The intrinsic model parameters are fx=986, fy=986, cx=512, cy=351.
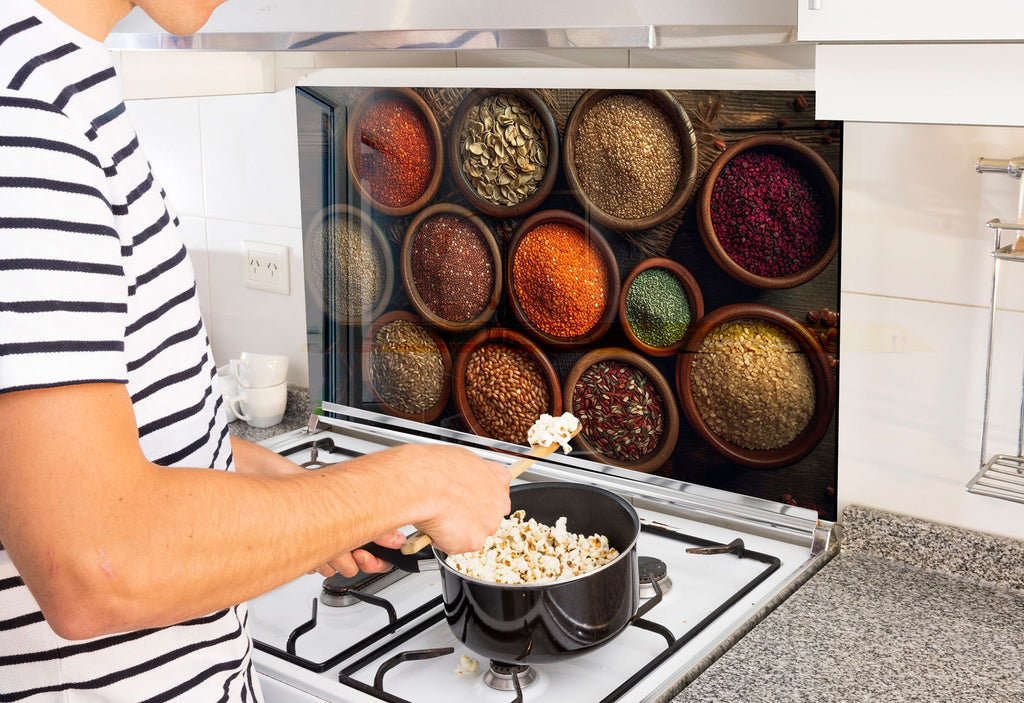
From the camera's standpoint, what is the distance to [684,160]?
1240mm

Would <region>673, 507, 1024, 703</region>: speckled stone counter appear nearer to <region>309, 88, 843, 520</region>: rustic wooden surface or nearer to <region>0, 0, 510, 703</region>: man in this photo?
<region>309, 88, 843, 520</region>: rustic wooden surface

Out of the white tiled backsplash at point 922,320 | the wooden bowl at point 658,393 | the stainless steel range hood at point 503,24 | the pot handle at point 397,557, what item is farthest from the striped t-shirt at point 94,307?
the white tiled backsplash at point 922,320

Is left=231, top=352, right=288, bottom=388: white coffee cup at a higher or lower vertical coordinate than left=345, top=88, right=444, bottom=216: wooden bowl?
lower

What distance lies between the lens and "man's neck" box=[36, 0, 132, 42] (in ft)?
1.99

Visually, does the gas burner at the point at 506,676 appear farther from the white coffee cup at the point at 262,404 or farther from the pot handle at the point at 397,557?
the white coffee cup at the point at 262,404

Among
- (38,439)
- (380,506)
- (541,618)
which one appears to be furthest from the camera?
(541,618)

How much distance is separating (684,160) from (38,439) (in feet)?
3.00

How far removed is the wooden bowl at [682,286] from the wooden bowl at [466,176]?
171 mm

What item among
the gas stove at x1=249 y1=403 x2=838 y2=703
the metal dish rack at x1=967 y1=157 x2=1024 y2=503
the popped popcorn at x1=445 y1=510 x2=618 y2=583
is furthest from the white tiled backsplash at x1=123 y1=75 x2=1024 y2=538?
the popped popcorn at x1=445 y1=510 x2=618 y2=583

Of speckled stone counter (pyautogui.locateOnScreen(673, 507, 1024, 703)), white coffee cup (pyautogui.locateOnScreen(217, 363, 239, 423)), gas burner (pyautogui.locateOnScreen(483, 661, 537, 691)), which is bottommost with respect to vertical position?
gas burner (pyautogui.locateOnScreen(483, 661, 537, 691))

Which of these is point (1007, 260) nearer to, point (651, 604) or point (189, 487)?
point (651, 604)

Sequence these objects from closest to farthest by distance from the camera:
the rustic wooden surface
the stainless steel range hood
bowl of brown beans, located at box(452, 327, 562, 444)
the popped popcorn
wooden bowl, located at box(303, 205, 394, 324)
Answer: the stainless steel range hood → the popped popcorn → the rustic wooden surface → bowl of brown beans, located at box(452, 327, 562, 444) → wooden bowl, located at box(303, 205, 394, 324)

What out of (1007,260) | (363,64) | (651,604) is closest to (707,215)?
(1007,260)

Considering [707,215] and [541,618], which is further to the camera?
[707,215]
